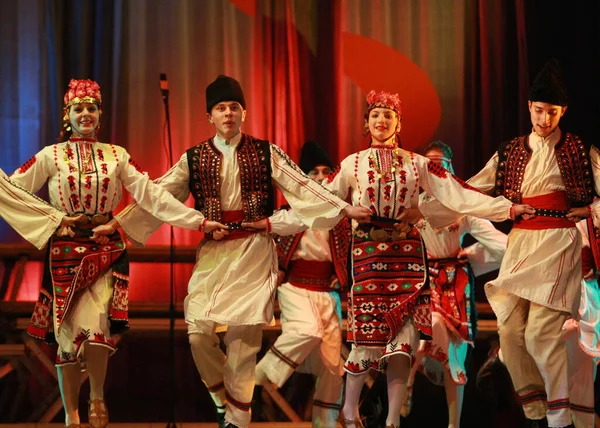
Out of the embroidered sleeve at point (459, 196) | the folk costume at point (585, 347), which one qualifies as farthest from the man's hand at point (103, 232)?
the folk costume at point (585, 347)

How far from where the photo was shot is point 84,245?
482 cm

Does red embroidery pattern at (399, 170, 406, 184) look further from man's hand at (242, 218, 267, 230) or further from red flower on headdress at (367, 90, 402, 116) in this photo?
man's hand at (242, 218, 267, 230)

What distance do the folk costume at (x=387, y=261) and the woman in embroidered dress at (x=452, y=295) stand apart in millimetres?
605

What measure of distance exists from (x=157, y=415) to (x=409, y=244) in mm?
2902

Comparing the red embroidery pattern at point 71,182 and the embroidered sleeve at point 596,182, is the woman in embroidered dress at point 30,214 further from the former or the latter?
the embroidered sleeve at point 596,182

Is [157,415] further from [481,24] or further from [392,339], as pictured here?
[481,24]

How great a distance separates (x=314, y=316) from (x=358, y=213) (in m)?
0.94

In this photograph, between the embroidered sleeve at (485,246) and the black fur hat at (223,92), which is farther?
the embroidered sleeve at (485,246)

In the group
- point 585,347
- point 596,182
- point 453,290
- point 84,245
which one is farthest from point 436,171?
point 84,245

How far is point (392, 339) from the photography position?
471 centimetres

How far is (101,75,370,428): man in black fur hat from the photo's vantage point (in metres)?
4.72

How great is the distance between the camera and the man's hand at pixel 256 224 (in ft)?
15.6

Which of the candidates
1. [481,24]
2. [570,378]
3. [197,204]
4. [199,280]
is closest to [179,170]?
[197,204]

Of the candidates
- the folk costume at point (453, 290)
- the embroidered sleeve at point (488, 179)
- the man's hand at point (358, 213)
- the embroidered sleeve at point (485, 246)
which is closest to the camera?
the man's hand at point (358, 213)
